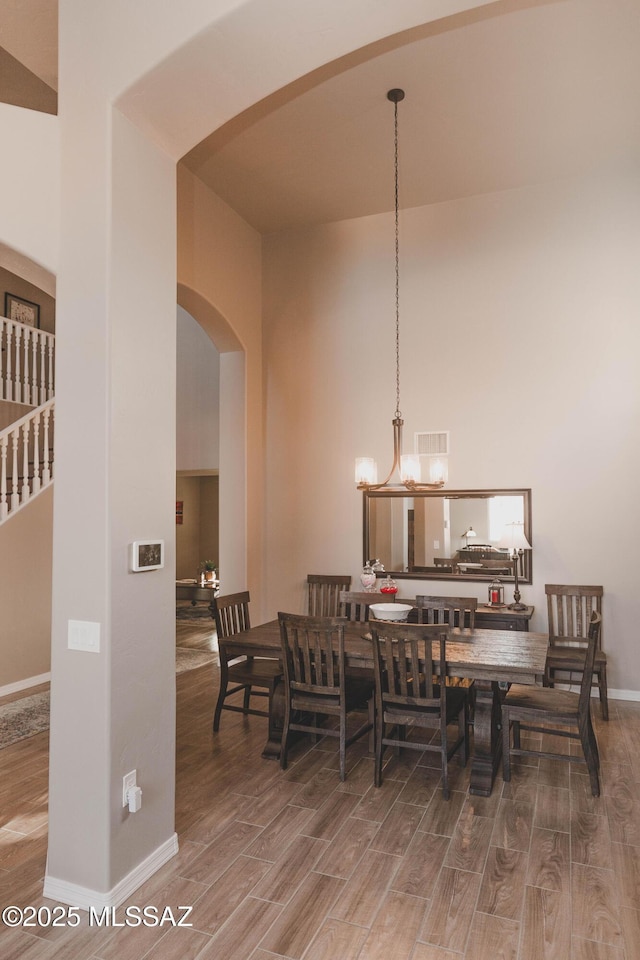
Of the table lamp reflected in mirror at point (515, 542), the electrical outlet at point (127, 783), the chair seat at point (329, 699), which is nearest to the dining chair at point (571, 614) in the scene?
the table lamp reflected in mirror at point (515, 542)

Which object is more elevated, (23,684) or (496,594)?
(496,594)

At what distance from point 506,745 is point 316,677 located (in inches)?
44.6

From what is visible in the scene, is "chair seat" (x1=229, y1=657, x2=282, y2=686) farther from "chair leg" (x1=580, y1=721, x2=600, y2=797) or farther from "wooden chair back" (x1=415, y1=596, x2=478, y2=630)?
"chair leg" (x1=580, y1=721, x2=600, y2=797)

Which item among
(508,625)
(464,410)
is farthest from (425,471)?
(508,625)

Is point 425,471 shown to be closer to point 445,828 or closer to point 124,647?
point 445,828

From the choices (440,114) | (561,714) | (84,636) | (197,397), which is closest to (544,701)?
(561,714)

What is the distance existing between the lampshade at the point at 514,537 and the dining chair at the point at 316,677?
1.90 m

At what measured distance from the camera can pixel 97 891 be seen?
2.45 m

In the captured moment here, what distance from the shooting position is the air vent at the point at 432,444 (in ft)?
18.8

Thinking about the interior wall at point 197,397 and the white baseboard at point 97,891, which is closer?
the white baseboard at point 97,891

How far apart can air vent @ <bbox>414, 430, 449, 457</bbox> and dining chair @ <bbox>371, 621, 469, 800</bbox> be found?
7.99ft

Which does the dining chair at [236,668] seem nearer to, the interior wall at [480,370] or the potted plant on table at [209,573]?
the interior wall at [480,370]

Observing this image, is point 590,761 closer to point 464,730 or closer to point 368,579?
point 464,730

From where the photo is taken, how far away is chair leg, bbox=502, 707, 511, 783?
3.48 meters
